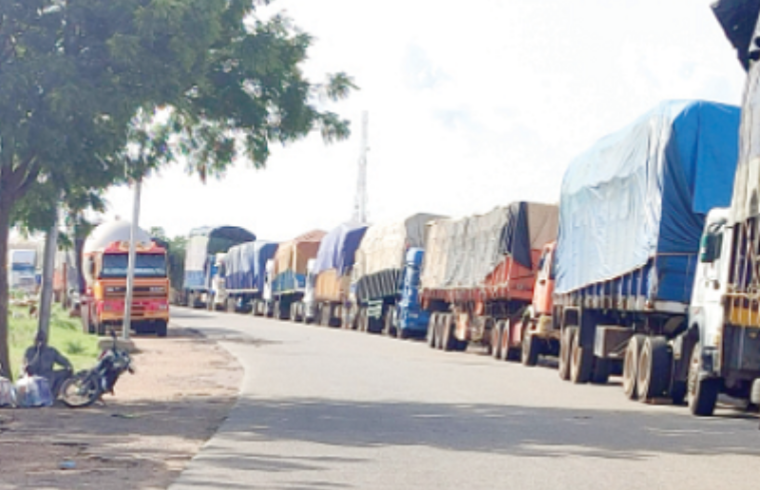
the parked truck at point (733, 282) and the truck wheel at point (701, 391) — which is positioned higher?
the parked truck at point (733, 282)

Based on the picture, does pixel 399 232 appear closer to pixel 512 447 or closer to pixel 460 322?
pixel 460 322

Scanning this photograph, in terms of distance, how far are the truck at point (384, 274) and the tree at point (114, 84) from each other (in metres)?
24.7

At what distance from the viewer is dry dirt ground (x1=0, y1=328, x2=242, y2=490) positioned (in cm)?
1124

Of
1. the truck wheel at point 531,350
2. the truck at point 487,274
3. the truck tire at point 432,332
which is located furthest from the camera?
the truck tire at point 432,332

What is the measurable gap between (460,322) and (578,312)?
12305mm

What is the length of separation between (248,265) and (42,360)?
54492 millimetres

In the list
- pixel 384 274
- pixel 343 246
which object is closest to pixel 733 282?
pixel 384 274

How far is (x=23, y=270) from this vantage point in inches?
3278

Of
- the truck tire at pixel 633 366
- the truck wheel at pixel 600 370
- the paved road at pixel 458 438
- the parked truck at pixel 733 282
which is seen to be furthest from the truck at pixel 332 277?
the parked truck at pixel 733 282

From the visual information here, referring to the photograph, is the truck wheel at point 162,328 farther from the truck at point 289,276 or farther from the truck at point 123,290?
the truck at point 289,276

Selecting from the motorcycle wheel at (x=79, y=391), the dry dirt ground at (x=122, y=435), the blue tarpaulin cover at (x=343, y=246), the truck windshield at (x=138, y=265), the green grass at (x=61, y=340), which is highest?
the blue tarpaulin cover at (x=343, y=246)

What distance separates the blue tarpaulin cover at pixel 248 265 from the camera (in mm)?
69938

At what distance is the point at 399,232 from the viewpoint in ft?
153

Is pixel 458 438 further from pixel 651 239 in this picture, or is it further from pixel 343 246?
pixel 343 246
